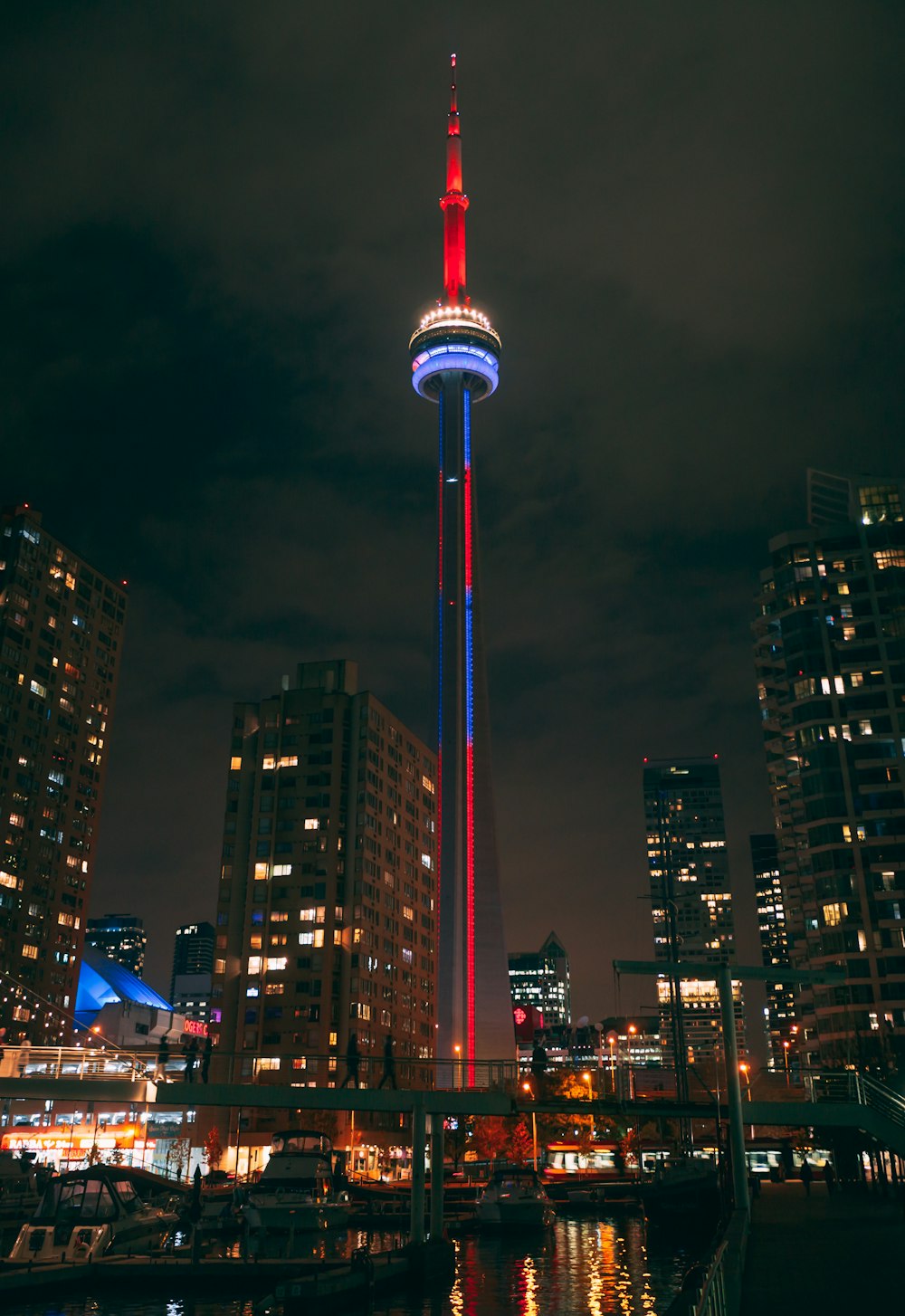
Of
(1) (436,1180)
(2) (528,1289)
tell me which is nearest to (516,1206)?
(1) (436,1180)

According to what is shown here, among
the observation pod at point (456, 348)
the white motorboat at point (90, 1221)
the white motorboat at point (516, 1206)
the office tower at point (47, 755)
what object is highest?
the observation pod at point (456, 348)

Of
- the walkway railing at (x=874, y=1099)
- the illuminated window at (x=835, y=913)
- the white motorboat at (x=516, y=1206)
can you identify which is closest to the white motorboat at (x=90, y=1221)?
the white motorboat at (x=516, y=1206)

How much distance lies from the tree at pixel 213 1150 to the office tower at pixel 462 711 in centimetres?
2642

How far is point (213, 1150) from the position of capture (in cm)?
10819

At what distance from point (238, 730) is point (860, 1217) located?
10753 cm

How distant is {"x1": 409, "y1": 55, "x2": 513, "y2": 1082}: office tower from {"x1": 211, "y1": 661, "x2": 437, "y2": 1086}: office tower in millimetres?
12512

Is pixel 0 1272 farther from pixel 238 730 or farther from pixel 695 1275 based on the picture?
pixel 238 730

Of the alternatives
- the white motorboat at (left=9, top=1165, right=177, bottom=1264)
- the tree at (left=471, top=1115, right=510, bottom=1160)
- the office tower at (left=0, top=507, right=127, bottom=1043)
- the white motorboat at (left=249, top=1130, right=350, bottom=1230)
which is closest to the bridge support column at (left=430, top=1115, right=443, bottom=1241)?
the white motorboat at (left=249, top=1130, right=350, bottom=1230)

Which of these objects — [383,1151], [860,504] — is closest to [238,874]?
[383,1151]

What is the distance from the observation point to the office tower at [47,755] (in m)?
155

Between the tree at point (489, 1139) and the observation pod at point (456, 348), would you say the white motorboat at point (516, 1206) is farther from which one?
the observation pod at point (456, 348)

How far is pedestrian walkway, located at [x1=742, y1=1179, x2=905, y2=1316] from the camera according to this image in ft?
74.3

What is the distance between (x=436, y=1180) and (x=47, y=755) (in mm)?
135802

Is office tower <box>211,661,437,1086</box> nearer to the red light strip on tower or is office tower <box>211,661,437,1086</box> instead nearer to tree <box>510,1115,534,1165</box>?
the red light strip on tower
